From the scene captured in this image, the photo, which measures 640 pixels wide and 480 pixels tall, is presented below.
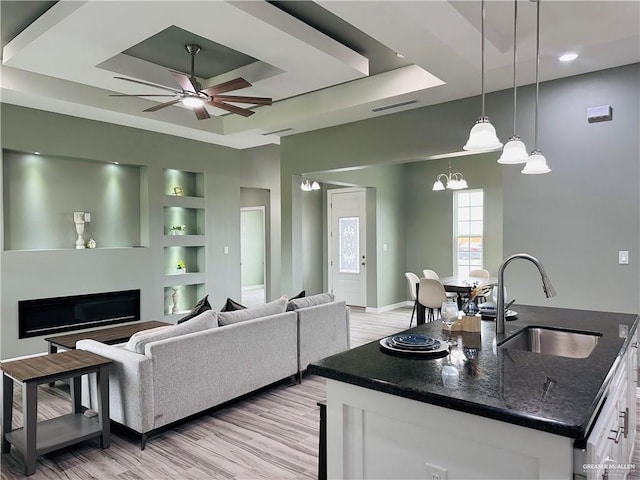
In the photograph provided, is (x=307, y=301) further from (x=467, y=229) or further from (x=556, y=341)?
(x=467, y=229)

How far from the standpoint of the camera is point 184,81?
3.80 m

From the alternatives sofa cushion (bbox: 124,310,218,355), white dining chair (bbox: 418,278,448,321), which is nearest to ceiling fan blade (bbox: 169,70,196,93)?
sofa cushion (bbox: 124,310,218,355)

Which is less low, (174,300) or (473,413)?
(473,413)

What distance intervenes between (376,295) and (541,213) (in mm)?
4138

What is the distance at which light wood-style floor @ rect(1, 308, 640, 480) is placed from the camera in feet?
8.72

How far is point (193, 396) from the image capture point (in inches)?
127

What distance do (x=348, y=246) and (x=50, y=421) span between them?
20.7 feet

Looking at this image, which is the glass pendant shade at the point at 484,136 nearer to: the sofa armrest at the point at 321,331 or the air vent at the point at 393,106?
the sofa armrest at the point at 321,331

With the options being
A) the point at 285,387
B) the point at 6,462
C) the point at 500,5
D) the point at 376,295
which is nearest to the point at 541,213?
the point at 500,5

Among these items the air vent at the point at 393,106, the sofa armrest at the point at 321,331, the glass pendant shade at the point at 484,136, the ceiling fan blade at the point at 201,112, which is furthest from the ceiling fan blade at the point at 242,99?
the glass pendant shade at the point at 484,136

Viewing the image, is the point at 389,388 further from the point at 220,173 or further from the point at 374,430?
the point at 220,173

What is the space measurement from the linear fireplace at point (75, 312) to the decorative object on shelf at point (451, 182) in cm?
496

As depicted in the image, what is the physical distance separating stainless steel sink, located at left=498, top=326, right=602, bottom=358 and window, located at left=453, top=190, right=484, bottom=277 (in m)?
5.78

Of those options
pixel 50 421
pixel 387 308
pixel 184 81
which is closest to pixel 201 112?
pixel 184 81
